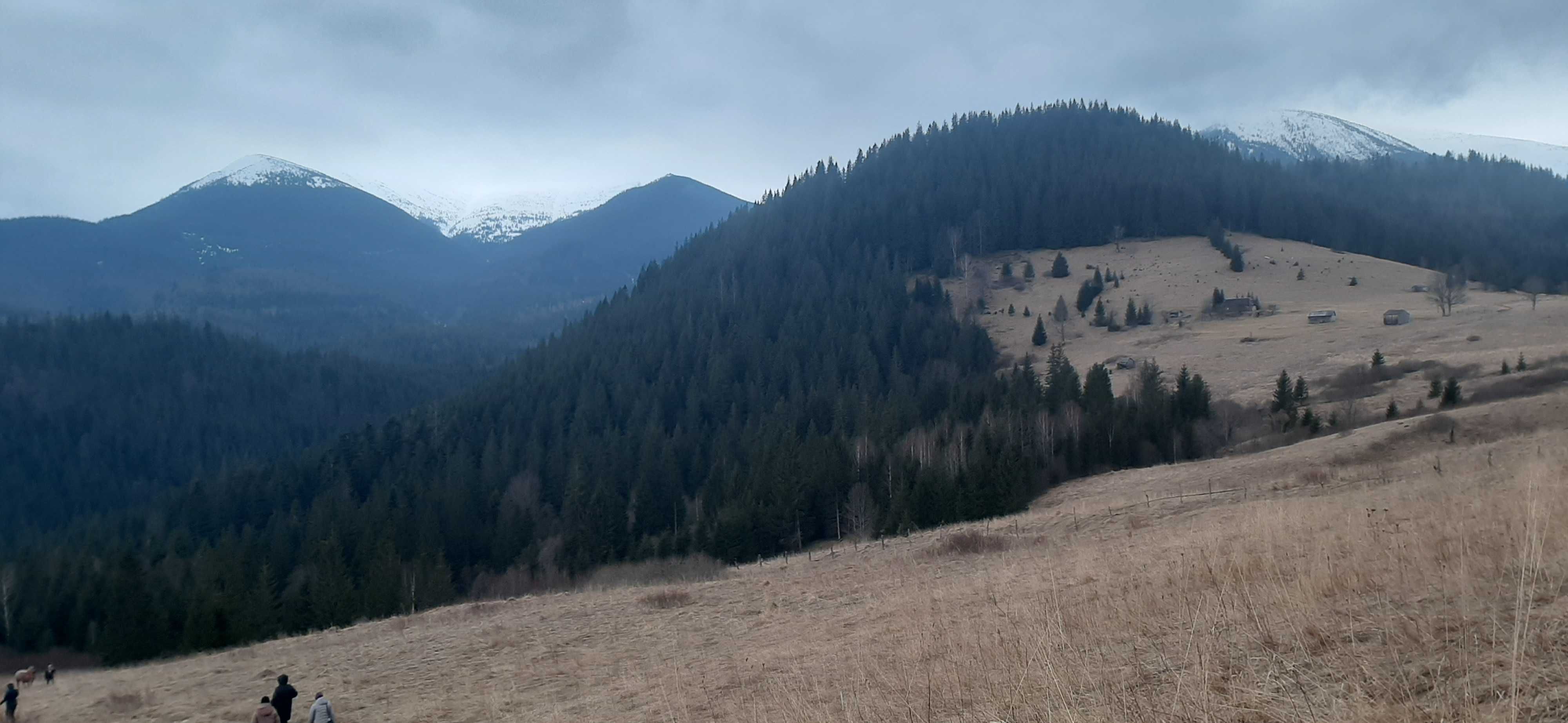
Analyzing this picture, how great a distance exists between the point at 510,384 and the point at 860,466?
72762mm

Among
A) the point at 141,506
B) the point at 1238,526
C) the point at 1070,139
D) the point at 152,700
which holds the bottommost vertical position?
the point at 141,506

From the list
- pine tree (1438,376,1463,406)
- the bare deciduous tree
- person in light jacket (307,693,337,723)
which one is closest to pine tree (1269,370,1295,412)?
pine tree (1438,376,1463,406)

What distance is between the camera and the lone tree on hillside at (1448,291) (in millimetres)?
82188

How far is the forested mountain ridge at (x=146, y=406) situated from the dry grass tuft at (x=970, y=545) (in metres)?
127

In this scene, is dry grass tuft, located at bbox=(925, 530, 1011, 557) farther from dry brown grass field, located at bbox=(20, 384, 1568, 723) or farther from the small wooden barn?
the small wooden barn

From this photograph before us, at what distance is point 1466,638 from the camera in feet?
17.2

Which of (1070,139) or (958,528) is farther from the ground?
(1070,139)

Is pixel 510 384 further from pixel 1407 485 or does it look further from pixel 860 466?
pixel 1407 485

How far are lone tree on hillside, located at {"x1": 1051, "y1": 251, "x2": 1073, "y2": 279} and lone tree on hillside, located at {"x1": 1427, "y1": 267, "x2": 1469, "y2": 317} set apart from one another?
155ft

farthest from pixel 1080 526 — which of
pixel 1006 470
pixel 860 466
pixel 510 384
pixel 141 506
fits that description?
pixel 141 506

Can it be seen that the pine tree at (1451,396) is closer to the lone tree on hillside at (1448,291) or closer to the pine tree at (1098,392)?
the pine tree at (1098,392)

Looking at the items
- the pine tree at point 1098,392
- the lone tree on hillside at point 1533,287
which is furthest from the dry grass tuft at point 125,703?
the lone tree on hillside at point 1533,287

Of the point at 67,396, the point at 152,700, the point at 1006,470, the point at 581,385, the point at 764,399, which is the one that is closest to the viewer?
the point at 152,700

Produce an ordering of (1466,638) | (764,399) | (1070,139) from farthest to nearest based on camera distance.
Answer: (1070,139) < (764,399) < (1466,638)
